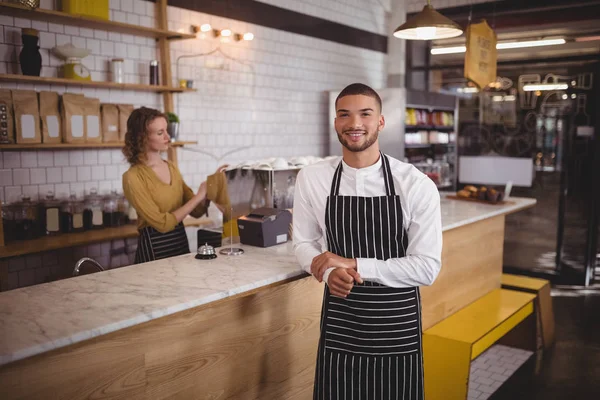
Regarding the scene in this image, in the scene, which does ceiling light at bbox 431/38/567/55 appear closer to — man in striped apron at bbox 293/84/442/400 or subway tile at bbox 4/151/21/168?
man in striped apron at bbox 293/84/442/400

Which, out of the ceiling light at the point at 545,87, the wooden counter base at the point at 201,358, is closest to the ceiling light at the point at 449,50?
the ceiling light at the point at 545,87

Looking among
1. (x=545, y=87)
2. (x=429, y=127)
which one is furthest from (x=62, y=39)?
(x=545, y=87)

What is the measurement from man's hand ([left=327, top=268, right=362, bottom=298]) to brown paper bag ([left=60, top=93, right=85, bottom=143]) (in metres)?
2.93

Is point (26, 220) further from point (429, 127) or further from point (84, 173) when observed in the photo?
point (429, 127)

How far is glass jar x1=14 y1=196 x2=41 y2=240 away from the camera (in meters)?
4.20

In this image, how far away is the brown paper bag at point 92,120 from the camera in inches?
174

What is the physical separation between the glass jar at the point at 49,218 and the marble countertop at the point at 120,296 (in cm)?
210

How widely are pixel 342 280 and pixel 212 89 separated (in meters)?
4.07

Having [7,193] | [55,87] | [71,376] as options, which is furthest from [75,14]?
[71,376]

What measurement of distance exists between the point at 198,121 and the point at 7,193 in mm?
1976

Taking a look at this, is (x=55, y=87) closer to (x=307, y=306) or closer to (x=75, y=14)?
(x=75, y=14)

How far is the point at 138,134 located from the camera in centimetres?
361

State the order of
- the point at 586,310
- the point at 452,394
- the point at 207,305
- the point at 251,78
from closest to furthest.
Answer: the point at 207,305
the point at 452,394
the point at 586,310
the point at 251,78

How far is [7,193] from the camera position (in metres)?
4.24
